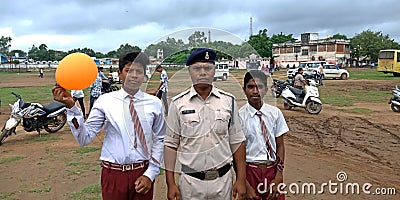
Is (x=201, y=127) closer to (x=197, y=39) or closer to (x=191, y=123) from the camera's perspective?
(x=191, y=123)

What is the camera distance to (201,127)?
2.04 metres

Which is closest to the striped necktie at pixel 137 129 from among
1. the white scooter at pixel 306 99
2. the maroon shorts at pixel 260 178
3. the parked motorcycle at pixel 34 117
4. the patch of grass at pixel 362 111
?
the maroon shorts at pixel 260 178

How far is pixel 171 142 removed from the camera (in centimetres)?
214

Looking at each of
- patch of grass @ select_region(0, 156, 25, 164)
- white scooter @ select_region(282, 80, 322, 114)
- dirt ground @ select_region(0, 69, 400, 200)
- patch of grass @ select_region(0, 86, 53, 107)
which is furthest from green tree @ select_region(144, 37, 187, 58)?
patch of grass @ select_region(0, 86, 53, 107)

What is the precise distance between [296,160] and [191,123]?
3.74m

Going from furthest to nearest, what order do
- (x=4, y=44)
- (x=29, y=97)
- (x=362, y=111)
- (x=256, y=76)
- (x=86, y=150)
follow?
(x=4, y=44)
(x=29, y=97)
(x=362, y=111)
(x=86, y=150)
(x=256, y=76)

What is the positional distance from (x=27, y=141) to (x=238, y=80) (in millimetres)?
6211

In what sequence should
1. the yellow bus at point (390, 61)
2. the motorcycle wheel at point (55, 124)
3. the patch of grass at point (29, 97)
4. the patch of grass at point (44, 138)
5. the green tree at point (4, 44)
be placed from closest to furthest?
the patch of grass at point (44, 138)
the motorcycle wheel at point (55, 124)
the patch of grass at point (29, 97)
the yellow bus at point (390, 61)
the green tree at point (4, 44)

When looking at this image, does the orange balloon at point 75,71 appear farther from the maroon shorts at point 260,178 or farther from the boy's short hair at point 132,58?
the maroon shorts at point 260,178

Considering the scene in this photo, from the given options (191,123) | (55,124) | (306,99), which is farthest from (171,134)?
(306,99)

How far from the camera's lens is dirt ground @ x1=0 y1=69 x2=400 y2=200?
13.5 ft

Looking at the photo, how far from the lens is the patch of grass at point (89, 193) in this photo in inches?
154

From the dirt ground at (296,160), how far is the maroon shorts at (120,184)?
0.59m

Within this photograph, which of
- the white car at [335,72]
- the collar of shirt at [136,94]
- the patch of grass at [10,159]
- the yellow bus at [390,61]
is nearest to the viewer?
the collar of shirt at [136,94]
